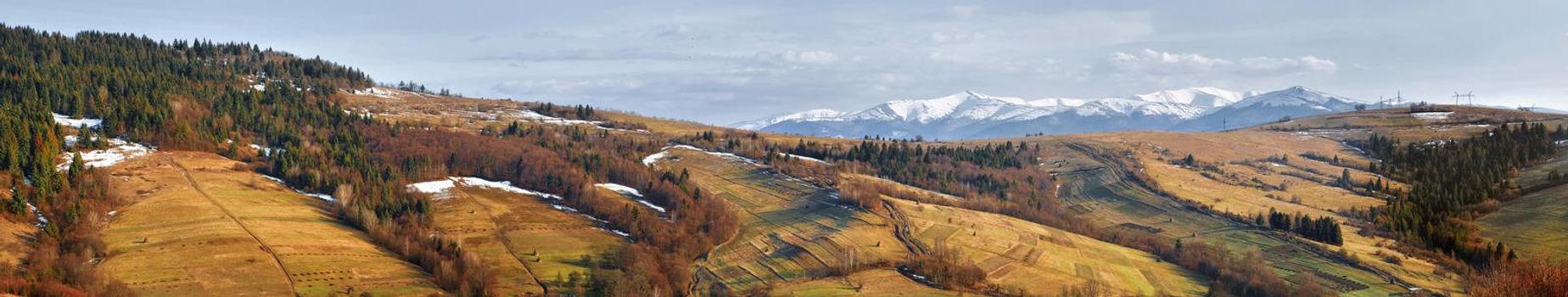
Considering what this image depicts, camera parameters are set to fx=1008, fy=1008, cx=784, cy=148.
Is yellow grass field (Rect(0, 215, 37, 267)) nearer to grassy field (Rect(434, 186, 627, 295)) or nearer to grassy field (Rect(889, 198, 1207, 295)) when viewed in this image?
grassy field (Rect(434, 186, 627, 295))

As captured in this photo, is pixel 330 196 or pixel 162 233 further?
pixel 330 196

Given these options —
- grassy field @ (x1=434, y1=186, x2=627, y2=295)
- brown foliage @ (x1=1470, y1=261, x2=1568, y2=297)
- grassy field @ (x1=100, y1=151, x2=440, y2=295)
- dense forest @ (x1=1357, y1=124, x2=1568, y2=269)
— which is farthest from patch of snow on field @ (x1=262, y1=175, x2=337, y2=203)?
dense forest @ (x1=1357, y1=124, x2=1568, y2=269)

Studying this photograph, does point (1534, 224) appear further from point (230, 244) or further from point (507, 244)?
point (230, 244)

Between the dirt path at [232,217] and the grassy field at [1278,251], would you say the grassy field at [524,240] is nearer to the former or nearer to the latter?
the dirt path at [232,217]

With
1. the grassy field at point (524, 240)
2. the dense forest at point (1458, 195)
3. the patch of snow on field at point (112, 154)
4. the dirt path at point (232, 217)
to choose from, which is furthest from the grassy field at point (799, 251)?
the patch of snow on field at point (112, 154)

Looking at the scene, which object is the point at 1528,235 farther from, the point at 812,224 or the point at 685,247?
the point at 685,247

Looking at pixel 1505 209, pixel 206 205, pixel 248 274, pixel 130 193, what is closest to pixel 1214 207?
pixel 1505 209
